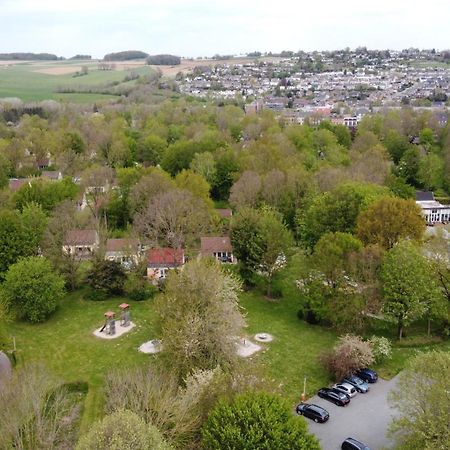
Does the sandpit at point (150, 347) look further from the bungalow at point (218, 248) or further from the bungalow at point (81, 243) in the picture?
the bungalow at point (218, 248)

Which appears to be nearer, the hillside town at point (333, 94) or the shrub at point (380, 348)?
the shrub at point (380, 348)

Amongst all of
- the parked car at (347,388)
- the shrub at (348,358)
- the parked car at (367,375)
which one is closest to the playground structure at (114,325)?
the shrub at (348,358)

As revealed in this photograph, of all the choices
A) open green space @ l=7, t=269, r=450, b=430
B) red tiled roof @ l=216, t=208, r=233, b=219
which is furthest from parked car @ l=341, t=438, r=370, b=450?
red tiled roof @ l=216, t=208, r=233, b=219

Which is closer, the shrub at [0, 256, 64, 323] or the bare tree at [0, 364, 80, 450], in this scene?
the bare tree at [0, 364, 80, 450]

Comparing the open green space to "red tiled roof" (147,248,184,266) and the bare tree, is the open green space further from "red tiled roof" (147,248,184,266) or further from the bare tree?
"red tiled roof" (147,248,184,266)

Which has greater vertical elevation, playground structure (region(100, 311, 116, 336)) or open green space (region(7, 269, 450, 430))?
playground structure (region(100, 311, 116, 336))

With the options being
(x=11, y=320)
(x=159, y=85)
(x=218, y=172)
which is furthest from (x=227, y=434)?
(x=159, y=85)

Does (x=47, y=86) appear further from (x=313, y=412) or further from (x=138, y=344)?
(x=313, y=412)
